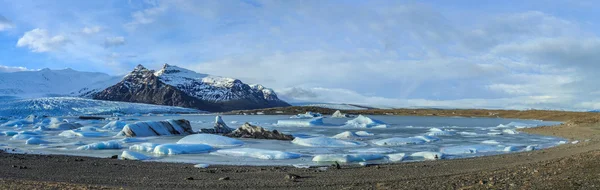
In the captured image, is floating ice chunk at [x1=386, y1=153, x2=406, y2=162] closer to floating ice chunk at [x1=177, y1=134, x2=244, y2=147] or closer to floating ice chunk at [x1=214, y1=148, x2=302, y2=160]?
floating ice chunk at [x1=214, y1=148, x2=302, y2=160]

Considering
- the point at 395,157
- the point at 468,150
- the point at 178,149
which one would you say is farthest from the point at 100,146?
the point at 468,150

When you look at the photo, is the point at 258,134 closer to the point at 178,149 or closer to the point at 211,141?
the point at 211,141

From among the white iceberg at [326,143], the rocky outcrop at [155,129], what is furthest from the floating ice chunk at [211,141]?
the rocky outcrop at [155,129]

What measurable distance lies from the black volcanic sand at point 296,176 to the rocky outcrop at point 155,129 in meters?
11.8

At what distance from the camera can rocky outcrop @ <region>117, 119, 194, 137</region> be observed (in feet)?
83.9

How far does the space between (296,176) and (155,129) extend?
1870 cm

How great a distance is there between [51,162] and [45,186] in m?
5.67

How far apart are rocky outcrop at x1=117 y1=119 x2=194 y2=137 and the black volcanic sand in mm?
11791

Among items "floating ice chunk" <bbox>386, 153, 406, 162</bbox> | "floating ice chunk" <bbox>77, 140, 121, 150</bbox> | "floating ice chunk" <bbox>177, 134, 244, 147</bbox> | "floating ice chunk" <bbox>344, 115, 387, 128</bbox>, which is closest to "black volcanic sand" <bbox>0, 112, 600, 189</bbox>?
"floating ice chunk" <bbox>386, 153, 406, 162</bbox>

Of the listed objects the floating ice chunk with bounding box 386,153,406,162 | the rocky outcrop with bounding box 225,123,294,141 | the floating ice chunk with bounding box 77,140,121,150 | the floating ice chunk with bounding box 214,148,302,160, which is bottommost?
the floating ice chunk with bounding box 386,153,406,162

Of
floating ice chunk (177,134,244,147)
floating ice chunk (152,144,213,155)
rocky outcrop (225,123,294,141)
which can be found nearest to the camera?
floating ice chunk (152,144,213,155)

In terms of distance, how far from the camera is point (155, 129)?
26953 mm

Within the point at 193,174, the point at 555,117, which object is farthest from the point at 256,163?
A: the point at 555,117

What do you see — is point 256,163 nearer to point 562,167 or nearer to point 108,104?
point 562,167
